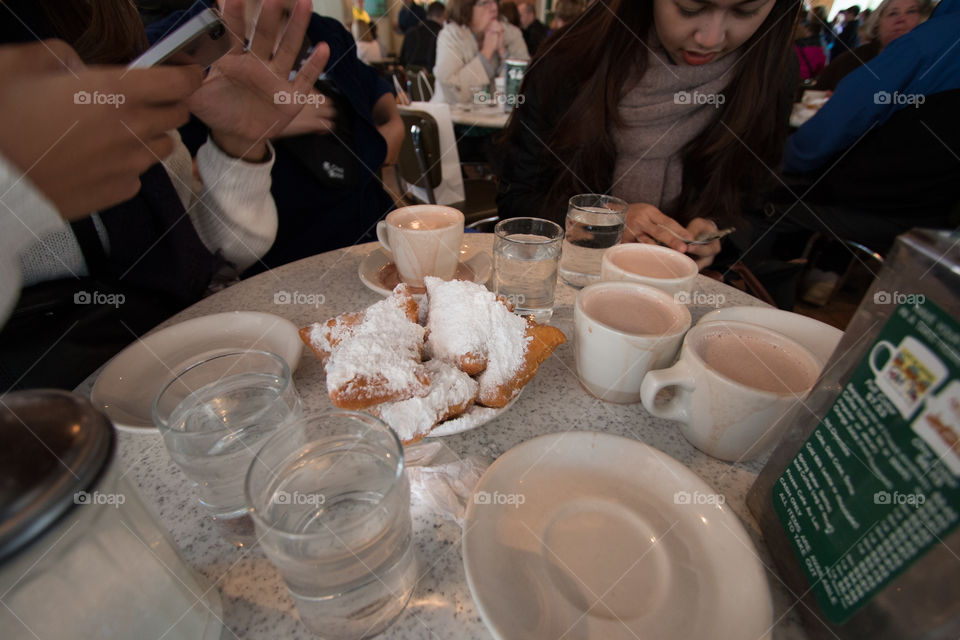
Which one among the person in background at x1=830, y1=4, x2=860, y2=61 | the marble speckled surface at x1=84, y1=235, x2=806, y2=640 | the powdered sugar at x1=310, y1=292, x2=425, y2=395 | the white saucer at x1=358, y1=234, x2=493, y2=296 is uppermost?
the person in background at x1=830, y1=4, x2=860, y2=61

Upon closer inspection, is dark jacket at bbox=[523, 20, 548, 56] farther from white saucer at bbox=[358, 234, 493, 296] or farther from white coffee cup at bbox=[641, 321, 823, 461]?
white coffee cup at bbox=[641, 321, 823, 461]

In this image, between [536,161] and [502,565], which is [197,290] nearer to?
[502,565]

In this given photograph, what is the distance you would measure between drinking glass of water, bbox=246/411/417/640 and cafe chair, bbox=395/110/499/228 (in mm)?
1243

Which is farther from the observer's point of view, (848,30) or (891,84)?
(848,30)

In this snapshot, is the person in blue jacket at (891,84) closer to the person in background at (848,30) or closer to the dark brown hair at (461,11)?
the dark brown hair at (461,11)

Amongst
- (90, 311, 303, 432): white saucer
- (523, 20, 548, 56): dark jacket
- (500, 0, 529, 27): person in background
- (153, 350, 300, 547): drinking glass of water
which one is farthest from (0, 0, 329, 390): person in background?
(523, 20, 548, 56): dark jacket

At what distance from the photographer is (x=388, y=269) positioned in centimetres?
90

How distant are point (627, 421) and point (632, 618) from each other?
0.27 metres

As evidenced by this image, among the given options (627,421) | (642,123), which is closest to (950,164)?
(642,123)

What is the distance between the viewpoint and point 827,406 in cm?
37

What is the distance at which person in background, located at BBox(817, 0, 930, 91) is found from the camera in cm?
246

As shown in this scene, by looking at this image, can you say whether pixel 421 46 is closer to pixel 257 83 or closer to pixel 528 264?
pixel 257 83

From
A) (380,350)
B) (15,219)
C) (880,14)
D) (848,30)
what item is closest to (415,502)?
(380,350)

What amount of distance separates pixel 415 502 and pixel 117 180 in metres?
0.68
